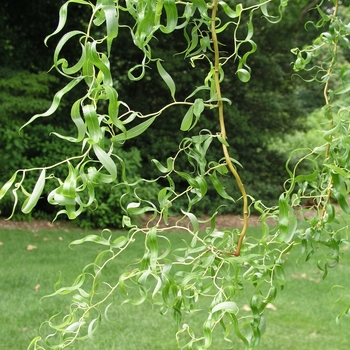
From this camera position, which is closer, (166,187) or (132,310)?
(166,187)

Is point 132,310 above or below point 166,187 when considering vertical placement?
below

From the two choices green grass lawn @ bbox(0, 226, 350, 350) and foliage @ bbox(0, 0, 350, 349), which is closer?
foliage @ bbox(0, 0, 350, 349)

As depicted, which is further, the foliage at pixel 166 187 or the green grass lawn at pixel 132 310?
the green grass lawn at pixel 132 310

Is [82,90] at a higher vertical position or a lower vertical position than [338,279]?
higher

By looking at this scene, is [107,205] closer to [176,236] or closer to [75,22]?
[176,236]

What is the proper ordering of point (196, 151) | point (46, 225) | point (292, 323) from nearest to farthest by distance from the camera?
point (196, 151), point (292, 323), point (46, 225)

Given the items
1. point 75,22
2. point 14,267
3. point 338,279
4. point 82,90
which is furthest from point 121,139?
point 75,22

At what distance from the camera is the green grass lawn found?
3.04 m

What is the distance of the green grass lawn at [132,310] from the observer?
3037 mm

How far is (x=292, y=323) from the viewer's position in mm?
3420

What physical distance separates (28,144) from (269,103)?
155 inches

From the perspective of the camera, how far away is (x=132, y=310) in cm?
352

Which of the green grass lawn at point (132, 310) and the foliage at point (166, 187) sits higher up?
the foliage at point (166, 187)

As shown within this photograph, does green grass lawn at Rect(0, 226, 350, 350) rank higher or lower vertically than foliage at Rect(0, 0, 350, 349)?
lower
